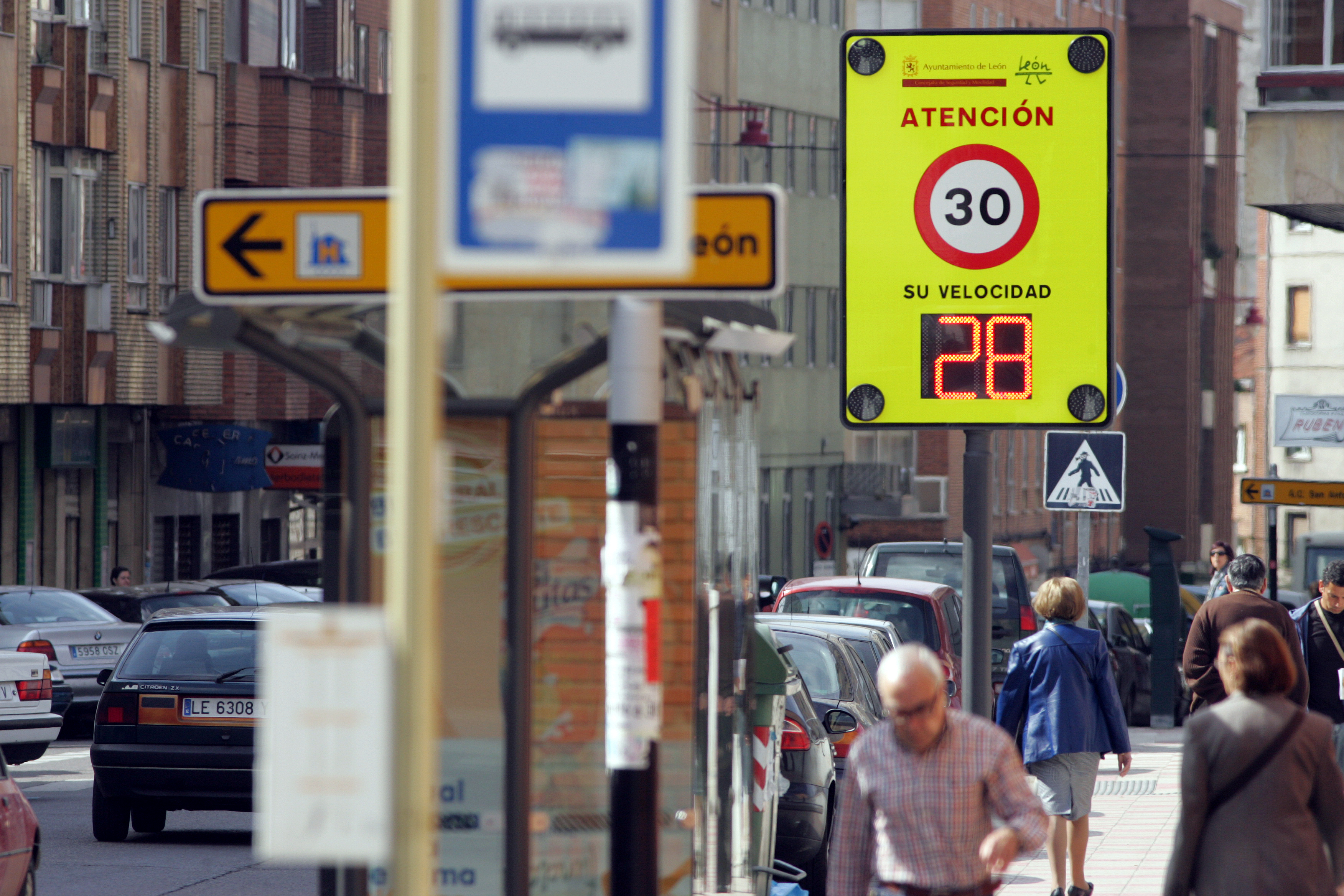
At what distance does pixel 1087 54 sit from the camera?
8789 mm

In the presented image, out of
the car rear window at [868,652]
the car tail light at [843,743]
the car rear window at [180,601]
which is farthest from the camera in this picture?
the car rear window at [180,601]

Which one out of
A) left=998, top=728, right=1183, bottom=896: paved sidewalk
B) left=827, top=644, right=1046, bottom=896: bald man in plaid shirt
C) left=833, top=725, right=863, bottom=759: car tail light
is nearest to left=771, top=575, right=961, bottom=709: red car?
left=998, top=728, right=1183, bottom=896: paved sidewalk

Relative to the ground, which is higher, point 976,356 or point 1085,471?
point 976,356

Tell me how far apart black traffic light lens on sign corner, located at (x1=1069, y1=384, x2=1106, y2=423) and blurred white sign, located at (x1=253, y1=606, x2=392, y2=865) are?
6.00 m

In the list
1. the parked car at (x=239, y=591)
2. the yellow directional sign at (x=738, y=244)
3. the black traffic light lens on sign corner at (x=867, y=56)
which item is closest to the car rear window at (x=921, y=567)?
the parked car at (x=239, y=591)

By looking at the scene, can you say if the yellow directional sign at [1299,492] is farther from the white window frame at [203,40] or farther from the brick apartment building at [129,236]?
the white window frame at [203,40]

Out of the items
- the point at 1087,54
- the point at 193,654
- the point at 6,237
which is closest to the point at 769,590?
the point at 193,654

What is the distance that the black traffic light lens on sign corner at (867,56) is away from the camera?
8906 mm

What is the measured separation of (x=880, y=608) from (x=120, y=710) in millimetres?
6786

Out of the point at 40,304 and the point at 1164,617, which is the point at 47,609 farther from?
the point at 40,304

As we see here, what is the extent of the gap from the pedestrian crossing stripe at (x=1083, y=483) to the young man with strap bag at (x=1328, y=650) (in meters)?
6.16

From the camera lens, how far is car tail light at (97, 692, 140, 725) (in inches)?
571

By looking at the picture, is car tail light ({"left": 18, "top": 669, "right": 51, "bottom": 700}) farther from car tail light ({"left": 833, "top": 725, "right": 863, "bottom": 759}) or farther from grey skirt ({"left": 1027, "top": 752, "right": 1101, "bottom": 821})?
grey skirt ({"left": 1027, "top": 752, "right": 1101, "bottom": 821})

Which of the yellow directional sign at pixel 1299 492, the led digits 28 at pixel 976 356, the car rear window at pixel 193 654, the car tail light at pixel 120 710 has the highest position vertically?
the led digits 28 at pixel 976 356
